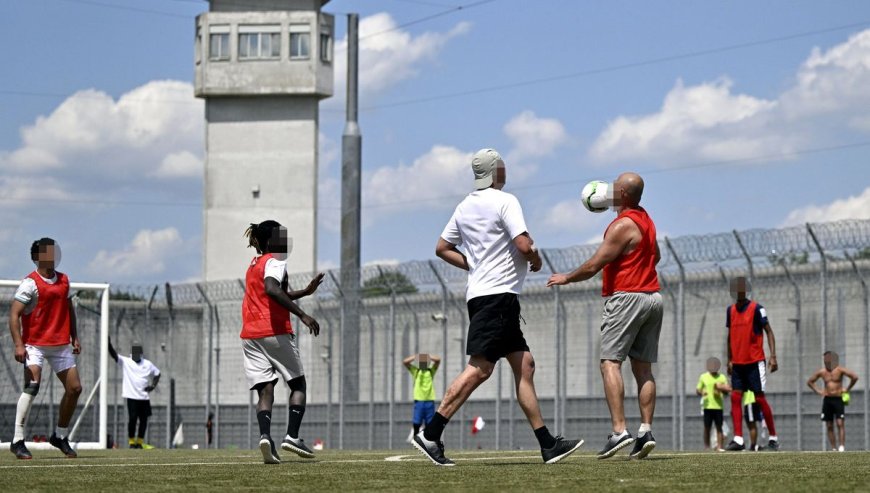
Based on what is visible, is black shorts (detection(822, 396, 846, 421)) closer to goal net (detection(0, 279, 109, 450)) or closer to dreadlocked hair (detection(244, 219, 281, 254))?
dreadlocked hair (detection(244, 219, 281, 254))

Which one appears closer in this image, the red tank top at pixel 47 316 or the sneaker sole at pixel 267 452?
the sneaker sole at pixel 267 452

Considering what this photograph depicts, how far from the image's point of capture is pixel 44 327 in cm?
1317

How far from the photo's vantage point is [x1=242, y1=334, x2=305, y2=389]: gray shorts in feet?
35.6

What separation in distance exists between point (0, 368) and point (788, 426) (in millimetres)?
14230

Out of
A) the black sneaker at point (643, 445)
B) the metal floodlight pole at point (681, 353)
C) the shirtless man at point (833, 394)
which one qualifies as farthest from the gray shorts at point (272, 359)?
the metal floodlight pole at point (681, 353)

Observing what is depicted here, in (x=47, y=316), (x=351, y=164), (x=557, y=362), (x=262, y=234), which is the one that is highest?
(x=351, y=164)

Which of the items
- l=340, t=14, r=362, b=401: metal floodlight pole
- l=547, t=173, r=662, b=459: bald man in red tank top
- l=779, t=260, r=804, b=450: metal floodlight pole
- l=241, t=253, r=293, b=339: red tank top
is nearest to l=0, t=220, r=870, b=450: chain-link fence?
l=779, t=260, r=804, b=450: metal floodlight pole

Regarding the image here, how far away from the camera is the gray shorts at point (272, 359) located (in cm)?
1084

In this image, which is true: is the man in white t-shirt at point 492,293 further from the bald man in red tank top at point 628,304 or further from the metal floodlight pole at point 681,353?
the metal floodlight pole at point 681,353

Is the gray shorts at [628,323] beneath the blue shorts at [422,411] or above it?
above

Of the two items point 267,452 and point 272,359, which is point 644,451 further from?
point 272,359

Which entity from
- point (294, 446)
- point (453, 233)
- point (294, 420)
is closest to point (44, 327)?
point (294, 420)

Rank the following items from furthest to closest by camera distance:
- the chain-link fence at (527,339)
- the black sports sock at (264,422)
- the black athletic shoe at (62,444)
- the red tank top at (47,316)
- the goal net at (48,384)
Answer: the goal net at (48,384) < the chain-link fence at (527,339) < the black athletic shoe at (62,444) < the red tank top at (47,316) < the black sports sock at (264,422)

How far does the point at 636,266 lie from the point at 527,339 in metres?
14.5
